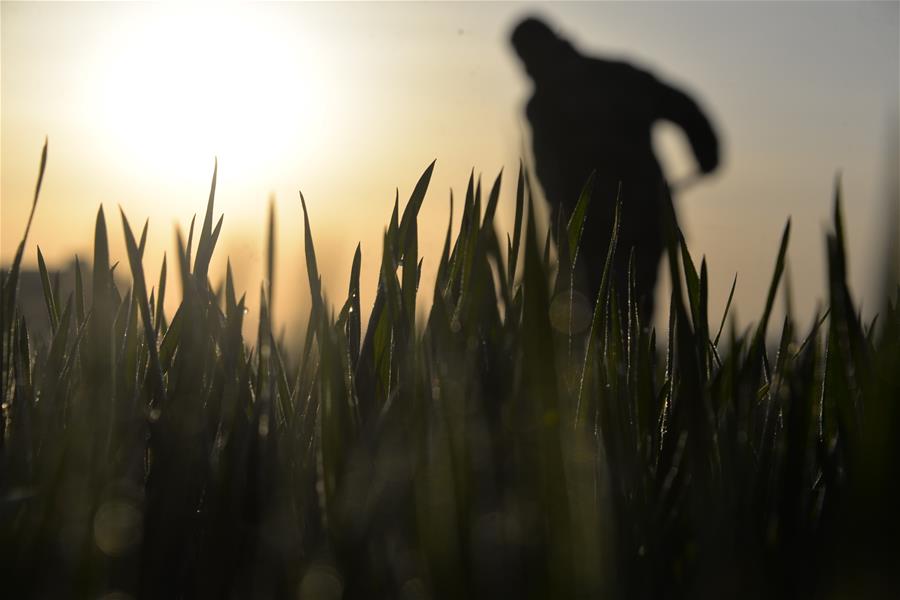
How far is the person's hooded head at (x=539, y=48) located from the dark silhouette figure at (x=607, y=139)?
19mm

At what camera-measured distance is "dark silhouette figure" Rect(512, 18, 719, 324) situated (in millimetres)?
5340

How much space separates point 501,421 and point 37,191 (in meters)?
0.36

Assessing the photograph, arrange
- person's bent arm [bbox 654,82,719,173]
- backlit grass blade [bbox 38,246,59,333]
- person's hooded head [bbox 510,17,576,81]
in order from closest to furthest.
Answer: backlit grass blade [bbox 38,246,59,333] < person's bent arm [bbox 654,82,719,173] < person's hooded head [bbox 510,17,576,81]

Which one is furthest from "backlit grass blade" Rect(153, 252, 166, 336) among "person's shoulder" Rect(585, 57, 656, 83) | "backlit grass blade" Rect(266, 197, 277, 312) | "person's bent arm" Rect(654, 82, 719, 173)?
"person's bent arm" Rect(654, 82, 719, 173)

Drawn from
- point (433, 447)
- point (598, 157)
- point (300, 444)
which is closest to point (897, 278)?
point (433, 447)

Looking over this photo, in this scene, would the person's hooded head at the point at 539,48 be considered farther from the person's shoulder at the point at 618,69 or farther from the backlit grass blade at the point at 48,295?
the backlit grass blade at the point at 48,295

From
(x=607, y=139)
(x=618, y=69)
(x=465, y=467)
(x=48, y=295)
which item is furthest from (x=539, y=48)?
(x=465, y=467)

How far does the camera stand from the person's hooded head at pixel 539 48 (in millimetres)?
5781

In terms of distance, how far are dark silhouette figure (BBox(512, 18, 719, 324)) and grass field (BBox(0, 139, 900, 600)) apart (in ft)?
15.1

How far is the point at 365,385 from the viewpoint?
0.60 metres

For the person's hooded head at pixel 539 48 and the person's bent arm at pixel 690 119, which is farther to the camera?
the person's hooded head at pixel 539 48

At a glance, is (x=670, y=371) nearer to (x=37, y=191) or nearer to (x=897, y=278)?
(x=897, y=278)

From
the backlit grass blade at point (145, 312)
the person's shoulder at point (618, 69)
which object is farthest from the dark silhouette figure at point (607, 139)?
the backlit grass blade at point (145, 312)

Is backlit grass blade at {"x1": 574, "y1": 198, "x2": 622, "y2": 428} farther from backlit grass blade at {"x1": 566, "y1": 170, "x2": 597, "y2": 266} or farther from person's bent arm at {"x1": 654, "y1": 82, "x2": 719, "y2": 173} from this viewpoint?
person's bent arm at {"x1": 654, "y1": 82, "x2": 719, "y2": 173}
